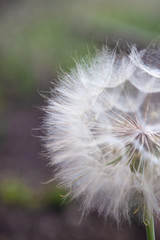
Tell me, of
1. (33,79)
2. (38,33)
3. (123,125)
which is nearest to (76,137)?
(123,125)

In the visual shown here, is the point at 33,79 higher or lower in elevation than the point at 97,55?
higher

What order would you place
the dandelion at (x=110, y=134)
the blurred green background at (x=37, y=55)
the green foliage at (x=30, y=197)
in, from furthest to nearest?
the blurred green background at (x=37, y=55) < the green foliage at (x=30, y=197) < the dandelion at (x=110, y=134)

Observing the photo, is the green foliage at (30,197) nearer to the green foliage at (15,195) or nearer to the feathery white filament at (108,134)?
the green foliage at (15,195)

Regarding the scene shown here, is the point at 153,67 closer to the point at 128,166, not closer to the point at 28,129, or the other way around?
the point at 128,166

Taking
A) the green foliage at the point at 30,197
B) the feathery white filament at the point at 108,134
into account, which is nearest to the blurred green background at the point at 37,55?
the green foliage at the point at 30,197

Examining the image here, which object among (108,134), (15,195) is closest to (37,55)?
(15,195)

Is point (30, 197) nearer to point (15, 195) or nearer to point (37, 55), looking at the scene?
point (15, 195)

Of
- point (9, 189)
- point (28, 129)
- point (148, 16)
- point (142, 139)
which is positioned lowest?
point (142, 139)
